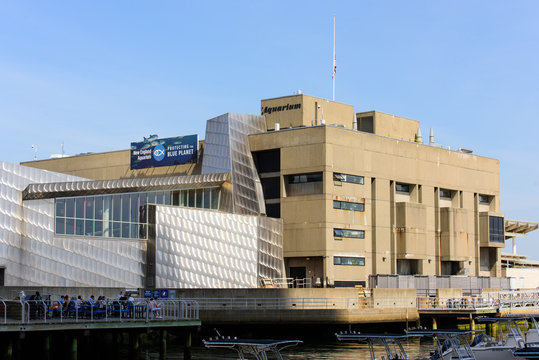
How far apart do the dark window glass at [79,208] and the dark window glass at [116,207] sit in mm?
2576

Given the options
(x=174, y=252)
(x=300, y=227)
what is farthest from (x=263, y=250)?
(x=174, y=252)

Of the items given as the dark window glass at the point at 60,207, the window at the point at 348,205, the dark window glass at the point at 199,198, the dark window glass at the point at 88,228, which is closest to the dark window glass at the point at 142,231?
the dark window glass at the point at 88,228

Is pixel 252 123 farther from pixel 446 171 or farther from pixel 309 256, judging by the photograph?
pixel 446 171

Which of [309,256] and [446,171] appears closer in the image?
[309,256]

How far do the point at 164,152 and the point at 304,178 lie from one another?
54.0 feet

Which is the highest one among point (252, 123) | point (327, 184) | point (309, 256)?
point (252, 123)

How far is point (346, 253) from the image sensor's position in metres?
76.7

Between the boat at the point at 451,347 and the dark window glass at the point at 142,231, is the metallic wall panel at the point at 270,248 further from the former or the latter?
the boat at the point at 451,347

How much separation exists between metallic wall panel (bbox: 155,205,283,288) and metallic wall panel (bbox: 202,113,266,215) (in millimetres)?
2864

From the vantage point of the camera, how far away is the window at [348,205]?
76.3 m

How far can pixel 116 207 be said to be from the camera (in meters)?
68.2

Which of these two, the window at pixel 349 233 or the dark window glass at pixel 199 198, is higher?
the dark window glass at pixel 199 198

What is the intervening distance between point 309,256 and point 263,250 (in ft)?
14.5

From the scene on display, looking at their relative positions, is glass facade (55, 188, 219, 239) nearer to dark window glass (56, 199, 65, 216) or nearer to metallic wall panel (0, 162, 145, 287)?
dark window glass (56, 199, 65, 216)
